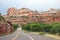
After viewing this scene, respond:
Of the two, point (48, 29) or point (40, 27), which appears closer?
point (48, 29)

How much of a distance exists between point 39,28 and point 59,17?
47.1 meters

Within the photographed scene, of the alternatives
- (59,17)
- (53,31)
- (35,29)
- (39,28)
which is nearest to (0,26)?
(53,31)

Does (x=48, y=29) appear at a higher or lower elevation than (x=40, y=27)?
higher

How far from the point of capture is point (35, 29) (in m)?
137

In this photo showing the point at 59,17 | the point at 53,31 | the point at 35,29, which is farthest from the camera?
the point at 59,17

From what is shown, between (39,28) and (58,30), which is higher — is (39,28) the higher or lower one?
the lower one

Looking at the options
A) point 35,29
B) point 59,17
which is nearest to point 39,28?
point 35,29

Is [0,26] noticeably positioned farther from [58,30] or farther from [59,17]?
[59,17]

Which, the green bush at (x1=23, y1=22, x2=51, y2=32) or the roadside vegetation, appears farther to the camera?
the green bush at (x1=23, y1=22, x2=51, y2=32)

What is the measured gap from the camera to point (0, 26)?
8219cm

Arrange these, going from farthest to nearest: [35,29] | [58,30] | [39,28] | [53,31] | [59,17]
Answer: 1. [59,17]
2. [35,29]
3. [39,28]
4. [53,31]
5. [58,30]

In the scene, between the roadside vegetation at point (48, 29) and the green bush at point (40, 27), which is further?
the green bush at point (40, 27)

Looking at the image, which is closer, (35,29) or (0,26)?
(0,26)

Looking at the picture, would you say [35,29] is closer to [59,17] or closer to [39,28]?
[39,28]
